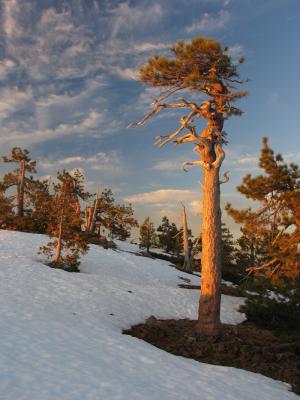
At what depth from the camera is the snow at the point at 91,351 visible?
7.22m

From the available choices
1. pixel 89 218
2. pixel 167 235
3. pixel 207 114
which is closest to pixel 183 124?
pixel 207 114

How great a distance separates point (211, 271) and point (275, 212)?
16.1ft

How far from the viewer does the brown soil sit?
1091cm

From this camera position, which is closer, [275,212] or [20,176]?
[275,212]

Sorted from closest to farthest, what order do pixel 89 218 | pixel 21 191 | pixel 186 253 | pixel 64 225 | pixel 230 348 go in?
1. pixel 230 348
2. pixel 64 225
3. pixel 186 253
4. pixel 89 218
5. pixel 21 191

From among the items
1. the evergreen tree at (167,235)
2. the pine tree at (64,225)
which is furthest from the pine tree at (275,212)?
the evergreen tree at (167,235)

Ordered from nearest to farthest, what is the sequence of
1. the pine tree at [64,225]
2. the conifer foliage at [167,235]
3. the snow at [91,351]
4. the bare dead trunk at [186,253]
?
the snow at [91,351] → the pine tree at [64,225] → the bare dead trunk at [186,253] → the conifer foliage at [167,235]

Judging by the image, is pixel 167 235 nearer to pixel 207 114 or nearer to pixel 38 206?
pixel 38 206

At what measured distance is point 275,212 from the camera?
53.4ft

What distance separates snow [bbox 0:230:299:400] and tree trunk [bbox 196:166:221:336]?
253cm

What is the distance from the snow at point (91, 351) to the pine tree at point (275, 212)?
4.18 metres

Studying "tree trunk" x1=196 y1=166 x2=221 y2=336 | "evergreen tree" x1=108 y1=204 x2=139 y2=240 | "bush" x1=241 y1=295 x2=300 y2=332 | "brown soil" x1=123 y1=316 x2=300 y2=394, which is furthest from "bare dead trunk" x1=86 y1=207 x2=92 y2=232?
"tree trunk" x1=196 y1=166 x2=221 y2=336

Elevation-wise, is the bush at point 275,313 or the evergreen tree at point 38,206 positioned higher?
the evergreen tree at point 38,206

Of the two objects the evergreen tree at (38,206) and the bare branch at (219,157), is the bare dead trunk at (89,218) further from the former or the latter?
the bare branch at (219,157)
